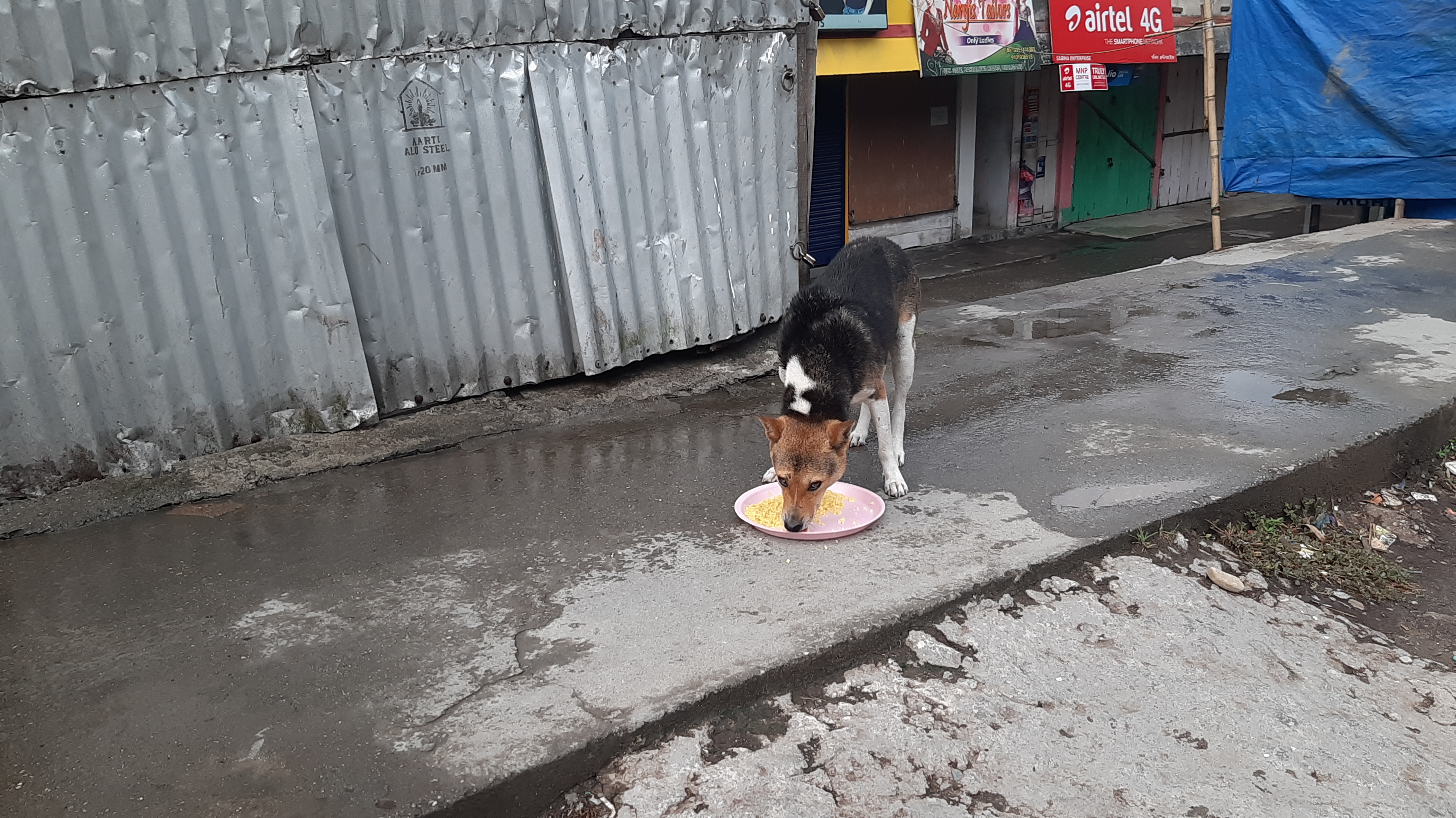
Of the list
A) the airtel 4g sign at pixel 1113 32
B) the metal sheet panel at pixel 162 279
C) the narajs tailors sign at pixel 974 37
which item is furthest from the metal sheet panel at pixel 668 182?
the airtel 4g sign at pixel 1113 32

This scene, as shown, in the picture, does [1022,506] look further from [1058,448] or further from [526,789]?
[526,789]

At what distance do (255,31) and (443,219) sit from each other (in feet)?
4.31

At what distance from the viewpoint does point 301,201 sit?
16.3ft

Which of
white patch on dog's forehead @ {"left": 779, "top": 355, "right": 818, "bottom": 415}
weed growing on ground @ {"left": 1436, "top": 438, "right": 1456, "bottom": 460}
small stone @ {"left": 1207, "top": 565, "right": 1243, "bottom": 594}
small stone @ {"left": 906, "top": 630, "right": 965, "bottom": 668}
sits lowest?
weed growing on ground @ {"left": 1436, "top": 438, "right": 1456, "bottom": 460}

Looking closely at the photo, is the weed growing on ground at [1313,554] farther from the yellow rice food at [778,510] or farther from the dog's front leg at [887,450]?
the yellow rice food at [778,510]

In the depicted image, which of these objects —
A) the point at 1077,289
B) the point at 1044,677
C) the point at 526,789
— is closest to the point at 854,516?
the point at 1044,677

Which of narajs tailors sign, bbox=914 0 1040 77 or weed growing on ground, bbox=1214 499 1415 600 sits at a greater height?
narajs tailors sign, bbox=914 0 1040 77

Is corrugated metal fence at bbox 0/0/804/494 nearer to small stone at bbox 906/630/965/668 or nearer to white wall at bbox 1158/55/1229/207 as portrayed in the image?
small stone at bbox 906/630/965/668

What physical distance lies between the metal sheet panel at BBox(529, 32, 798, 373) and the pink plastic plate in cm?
200

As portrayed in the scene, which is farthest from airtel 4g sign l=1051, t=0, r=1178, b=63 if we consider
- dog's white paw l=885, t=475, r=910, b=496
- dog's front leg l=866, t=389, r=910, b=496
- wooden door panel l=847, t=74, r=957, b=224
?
dog's white paw l=885, t=475, r=910, b=496

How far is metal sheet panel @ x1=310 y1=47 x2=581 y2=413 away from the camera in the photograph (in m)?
5.17

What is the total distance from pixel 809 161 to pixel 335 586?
4634 mm

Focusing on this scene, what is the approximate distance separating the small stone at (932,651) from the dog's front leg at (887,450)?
3.72 feet

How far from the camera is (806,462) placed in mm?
3965
